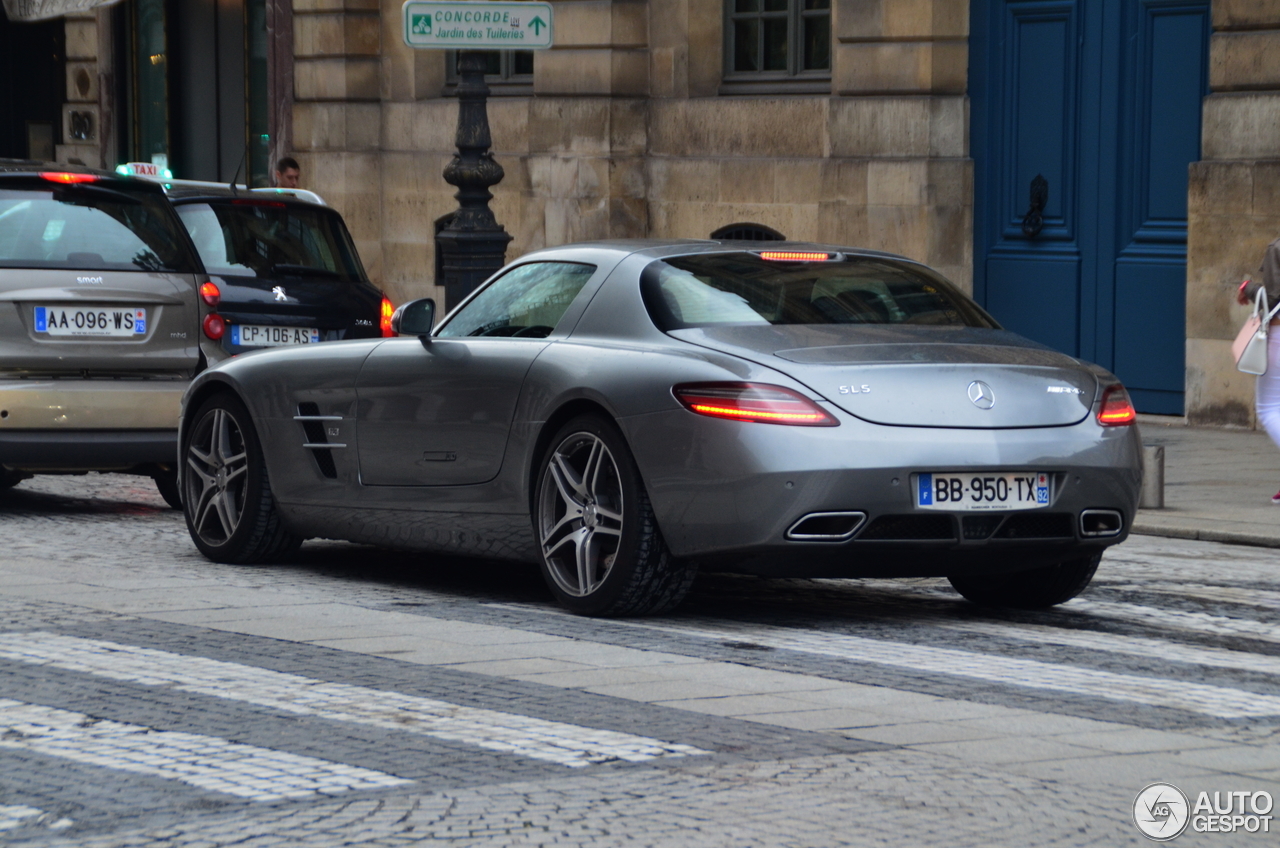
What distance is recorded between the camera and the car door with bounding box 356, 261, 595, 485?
803 cm

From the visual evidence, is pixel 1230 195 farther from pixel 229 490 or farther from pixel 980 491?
pixel 980 491

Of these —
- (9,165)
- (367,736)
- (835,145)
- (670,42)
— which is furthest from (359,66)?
(367,736)

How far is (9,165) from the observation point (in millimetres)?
11523

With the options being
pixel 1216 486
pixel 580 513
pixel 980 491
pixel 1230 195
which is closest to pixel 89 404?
pixel 580 513

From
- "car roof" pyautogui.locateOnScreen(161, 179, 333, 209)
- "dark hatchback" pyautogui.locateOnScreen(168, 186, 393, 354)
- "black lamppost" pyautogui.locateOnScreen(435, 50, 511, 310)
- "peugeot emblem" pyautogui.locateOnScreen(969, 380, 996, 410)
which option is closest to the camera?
"peugeot emblem" pyautogui.locateOnScreen(969, 380, 996, 410)

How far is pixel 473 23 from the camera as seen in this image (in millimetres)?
13805

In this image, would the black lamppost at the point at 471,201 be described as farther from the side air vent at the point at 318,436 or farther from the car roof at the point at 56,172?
the side air vent at the point at 318,436

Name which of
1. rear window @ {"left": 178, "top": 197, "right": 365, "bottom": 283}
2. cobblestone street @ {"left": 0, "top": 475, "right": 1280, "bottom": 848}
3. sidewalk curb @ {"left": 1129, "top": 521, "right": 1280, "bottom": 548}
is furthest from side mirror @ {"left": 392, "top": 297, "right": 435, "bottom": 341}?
sidewalk curb @ {"left": 1129, "top": 521, "right": 1280, "bottom": 548}

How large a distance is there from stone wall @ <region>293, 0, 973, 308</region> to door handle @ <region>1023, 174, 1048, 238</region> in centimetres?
58

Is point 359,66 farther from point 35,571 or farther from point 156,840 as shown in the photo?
point 156,840

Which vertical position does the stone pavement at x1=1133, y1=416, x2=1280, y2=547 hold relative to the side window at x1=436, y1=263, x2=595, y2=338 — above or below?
below

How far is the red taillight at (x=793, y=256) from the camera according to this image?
8.05 meters

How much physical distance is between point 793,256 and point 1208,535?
351 centimetres

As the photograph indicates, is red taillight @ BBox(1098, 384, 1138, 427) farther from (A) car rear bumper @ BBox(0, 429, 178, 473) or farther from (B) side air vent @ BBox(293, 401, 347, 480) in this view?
(A) car rear bumper @ BBox(0, 429, 178, 473)
